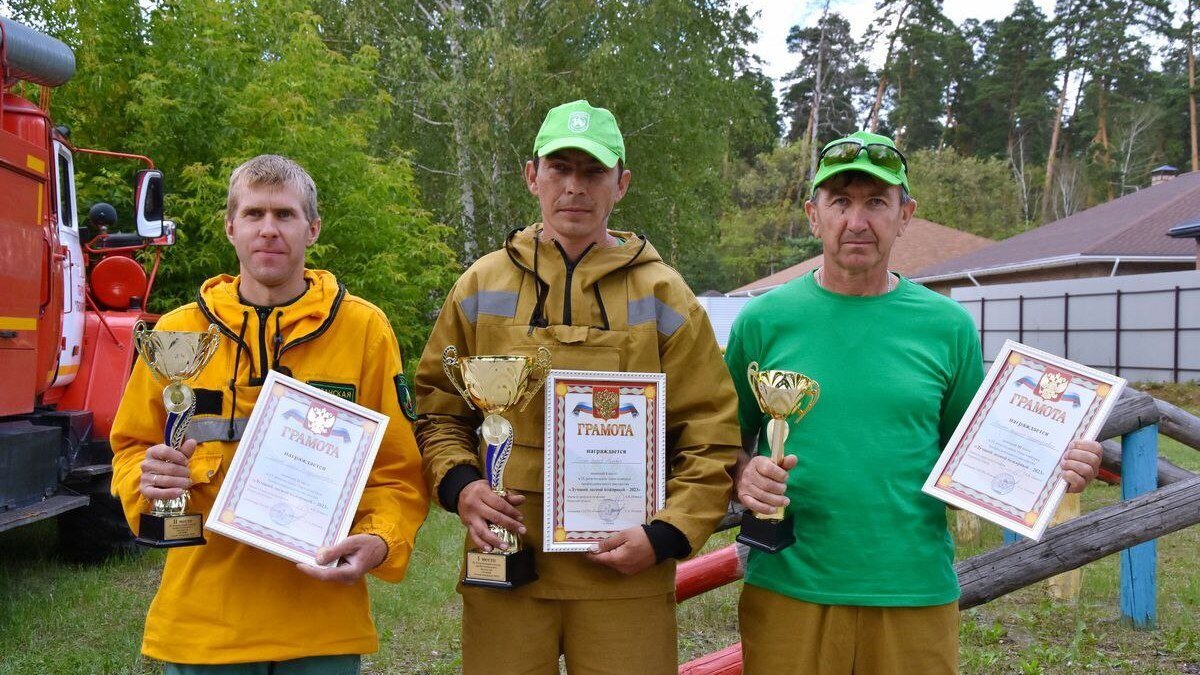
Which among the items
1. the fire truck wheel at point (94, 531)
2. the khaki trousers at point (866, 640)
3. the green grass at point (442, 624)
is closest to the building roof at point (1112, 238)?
the green grass at point (442, 624)

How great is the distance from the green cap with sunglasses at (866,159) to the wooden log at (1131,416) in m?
3.07

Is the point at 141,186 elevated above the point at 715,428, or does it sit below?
above

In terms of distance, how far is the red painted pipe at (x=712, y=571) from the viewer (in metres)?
3.93

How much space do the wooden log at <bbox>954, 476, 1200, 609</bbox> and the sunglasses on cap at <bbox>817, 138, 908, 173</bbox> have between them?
2333mm

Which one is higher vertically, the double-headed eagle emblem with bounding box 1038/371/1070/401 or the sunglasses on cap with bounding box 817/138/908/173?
the sunglasses on cap with bounding box 817/138/908/173

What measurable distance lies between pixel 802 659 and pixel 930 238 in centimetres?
3539

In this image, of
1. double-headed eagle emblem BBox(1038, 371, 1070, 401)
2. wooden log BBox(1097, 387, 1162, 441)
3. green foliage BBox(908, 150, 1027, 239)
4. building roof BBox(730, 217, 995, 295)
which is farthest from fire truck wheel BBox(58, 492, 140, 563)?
green foliage BBox(908, 150, 1027, 239)

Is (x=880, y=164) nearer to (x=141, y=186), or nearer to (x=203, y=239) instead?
(x=141, y=186)

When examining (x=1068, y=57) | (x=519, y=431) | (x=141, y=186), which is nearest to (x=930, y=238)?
(x=1068, y=57)

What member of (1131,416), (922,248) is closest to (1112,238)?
(922,248)

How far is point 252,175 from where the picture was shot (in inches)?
101

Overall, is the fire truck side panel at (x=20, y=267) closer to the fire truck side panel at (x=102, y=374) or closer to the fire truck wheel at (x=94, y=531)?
the fire truck side panel at (x=102, y=374)

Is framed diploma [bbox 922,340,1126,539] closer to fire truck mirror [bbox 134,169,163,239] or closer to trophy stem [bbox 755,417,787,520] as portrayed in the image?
trophy stem [bbox 755,417,787,520]

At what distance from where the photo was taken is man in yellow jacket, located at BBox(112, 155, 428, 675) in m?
2.41
